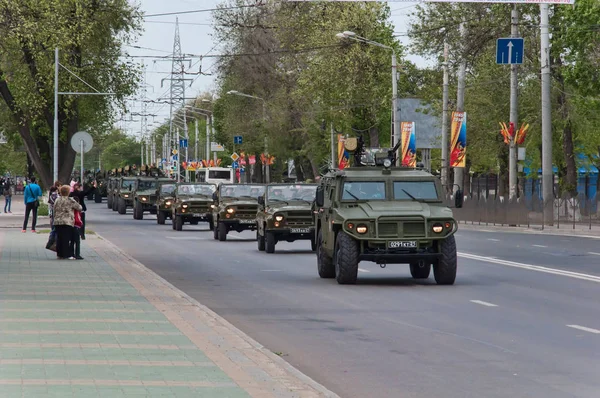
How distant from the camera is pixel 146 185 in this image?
214 ft

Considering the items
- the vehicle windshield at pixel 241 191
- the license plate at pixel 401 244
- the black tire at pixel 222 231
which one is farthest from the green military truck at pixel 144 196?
the license plate at pixel 401 244

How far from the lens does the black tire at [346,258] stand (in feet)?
68.3

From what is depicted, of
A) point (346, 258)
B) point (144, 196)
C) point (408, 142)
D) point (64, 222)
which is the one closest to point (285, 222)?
point (64, 222)

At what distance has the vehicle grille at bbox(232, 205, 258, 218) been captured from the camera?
3922cm

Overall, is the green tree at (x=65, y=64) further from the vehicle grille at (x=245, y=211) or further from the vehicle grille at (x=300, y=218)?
the vehicle grille at (x=300, y=218)

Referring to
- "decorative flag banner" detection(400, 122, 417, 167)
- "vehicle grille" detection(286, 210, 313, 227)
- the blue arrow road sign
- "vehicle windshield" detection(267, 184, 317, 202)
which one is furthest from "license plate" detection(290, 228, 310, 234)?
"decorative flag banner" detection(400, 122, 417, 167)

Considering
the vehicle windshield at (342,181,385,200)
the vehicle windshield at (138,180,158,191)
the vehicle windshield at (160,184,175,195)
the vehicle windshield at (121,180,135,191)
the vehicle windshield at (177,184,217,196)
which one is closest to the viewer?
the vehicle windshield at (342,181,385,200)

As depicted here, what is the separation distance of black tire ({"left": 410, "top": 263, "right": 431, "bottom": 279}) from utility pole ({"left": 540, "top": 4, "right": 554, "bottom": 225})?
84.2ft

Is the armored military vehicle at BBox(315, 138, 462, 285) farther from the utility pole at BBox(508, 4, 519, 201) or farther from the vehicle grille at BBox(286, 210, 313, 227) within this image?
the utility pole at BBox(508, 4, 519, 201)

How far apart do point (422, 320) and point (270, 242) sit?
54.3 feet

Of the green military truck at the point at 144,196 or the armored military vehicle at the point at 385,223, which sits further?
the green military truck at the point at 144,196

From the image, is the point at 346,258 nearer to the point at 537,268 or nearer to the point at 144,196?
the point at 537,268

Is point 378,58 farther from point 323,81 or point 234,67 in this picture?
point 234,67

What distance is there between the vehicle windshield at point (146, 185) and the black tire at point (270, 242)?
3294 centimetres
